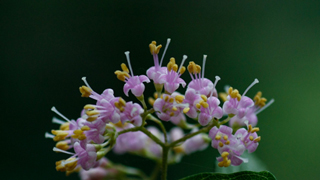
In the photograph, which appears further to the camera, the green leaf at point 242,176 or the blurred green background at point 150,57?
the blurred green background at point 150,57

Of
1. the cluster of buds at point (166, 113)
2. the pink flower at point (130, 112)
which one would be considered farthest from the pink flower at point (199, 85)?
the pink flower at point (130, 112)

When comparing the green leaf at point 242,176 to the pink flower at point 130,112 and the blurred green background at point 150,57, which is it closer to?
the pink flower at point 130,112

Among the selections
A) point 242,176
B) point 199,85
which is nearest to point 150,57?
point 199,85

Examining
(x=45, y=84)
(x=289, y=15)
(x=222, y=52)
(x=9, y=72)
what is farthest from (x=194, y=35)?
(x=9, y=72)

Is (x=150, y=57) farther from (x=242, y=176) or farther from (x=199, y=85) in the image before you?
→ (x=242, y=176)

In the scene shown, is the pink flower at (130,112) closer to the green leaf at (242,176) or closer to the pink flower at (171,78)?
the pink flower at (171,78)

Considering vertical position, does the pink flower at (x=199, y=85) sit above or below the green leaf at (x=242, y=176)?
above

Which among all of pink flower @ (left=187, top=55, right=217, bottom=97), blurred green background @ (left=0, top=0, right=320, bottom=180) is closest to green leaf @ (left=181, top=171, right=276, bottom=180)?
pink flower @ (left=187, top=55, right=217, bottom=97)

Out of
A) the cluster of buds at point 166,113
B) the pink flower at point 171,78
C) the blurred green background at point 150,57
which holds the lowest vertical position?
the blurred green background at point 150,57

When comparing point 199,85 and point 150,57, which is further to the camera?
point 150,57
